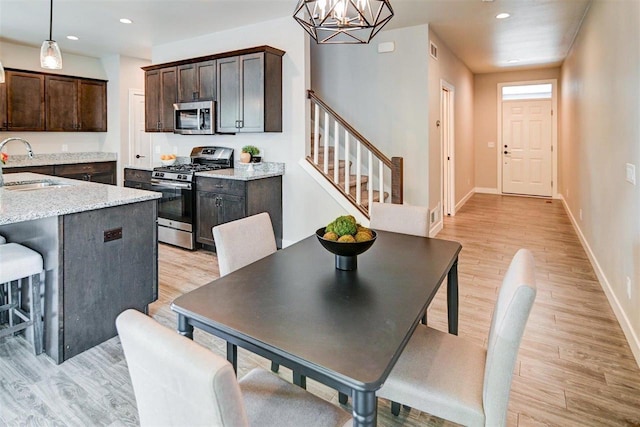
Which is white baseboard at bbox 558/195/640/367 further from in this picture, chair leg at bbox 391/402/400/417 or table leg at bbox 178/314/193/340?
table leg at bbox 178/314/193/340

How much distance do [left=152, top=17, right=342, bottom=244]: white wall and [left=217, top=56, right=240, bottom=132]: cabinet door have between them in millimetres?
339

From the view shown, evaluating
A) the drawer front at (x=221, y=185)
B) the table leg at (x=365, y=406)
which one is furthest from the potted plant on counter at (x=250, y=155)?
the table leg at (x=365, y=406)

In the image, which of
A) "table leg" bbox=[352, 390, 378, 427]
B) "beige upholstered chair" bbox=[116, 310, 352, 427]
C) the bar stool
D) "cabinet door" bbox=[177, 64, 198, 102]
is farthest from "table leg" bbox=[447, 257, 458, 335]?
"cabinet door" bbox=[177, 64, 198, 102]

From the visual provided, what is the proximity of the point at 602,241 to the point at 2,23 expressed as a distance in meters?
7.14

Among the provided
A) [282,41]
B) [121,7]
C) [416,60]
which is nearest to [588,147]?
[416,60]

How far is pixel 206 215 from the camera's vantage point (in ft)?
14.9

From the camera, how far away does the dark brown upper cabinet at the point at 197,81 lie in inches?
191

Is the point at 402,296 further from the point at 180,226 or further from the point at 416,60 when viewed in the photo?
the point at 416,60

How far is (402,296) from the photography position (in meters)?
1.42

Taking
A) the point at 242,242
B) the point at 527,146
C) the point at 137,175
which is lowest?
the point at 242,242

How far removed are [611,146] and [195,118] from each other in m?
4.48

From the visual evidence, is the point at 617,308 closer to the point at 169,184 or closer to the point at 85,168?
the point at 169,184

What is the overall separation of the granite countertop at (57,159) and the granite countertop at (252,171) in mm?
3088

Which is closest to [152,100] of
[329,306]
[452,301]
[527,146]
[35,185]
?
[35,185]
